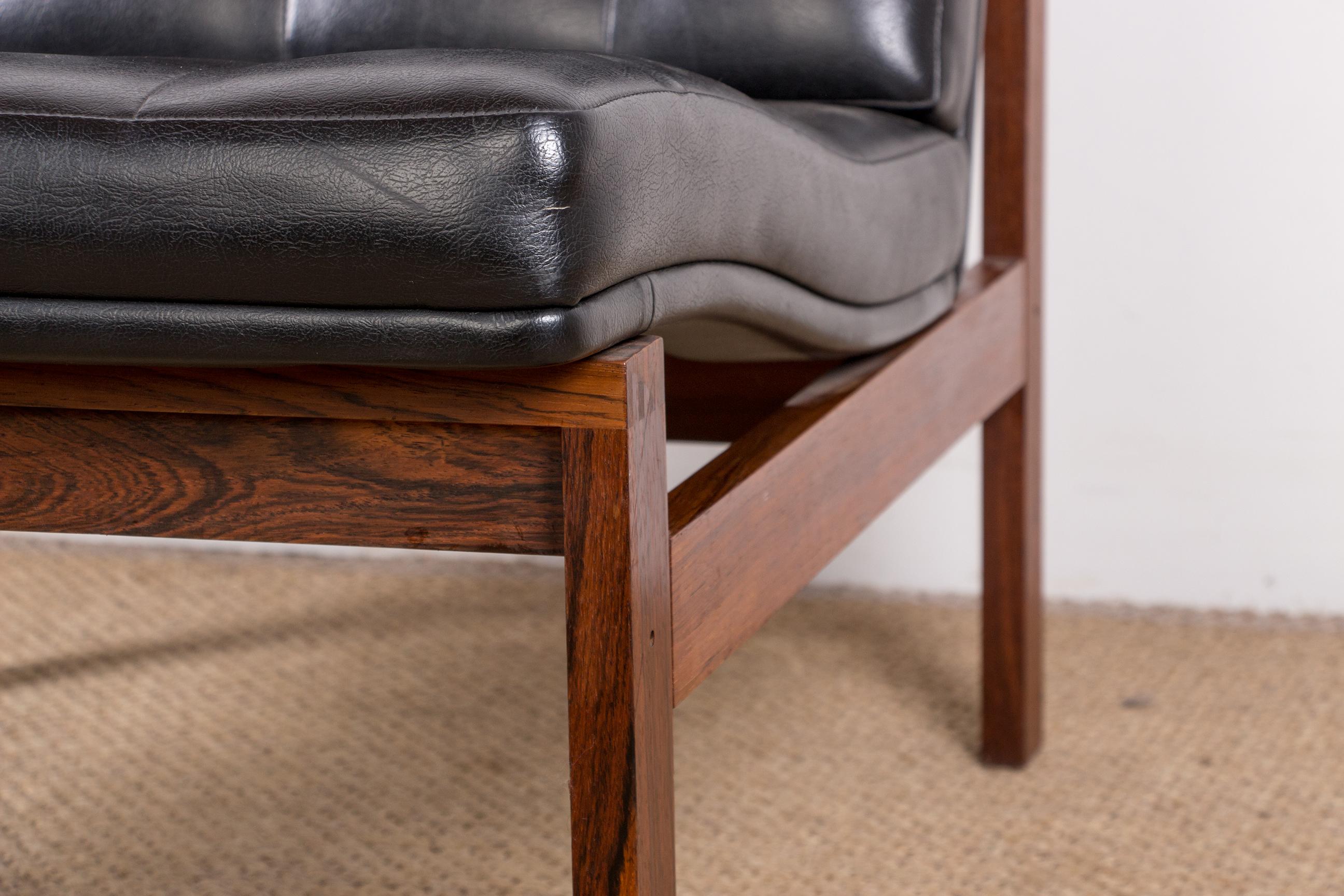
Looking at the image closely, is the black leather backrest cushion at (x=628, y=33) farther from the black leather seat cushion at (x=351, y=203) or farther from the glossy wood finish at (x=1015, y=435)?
the black leather seat cushion at (x=351, y=203)

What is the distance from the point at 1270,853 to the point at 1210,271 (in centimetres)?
68

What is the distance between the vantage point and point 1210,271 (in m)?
1.49

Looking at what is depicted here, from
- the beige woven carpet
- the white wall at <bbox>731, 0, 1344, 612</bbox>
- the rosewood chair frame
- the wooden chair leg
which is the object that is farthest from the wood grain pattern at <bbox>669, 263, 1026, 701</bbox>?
the white wall at <bbox>731, 0, 1344, 612</bbox>

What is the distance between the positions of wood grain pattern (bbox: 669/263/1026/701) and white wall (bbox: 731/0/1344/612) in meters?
0.52

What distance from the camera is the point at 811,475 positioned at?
74 cm

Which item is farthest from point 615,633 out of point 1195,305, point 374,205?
point 1195,305

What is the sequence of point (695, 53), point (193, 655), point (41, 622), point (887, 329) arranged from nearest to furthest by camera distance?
1. point (887, 329)
2. point (695, 53)
3. point (193, 655)
4. point (41, 622)

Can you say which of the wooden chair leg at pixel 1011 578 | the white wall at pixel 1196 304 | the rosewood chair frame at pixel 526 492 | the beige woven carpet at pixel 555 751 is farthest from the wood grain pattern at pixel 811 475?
the white wall at pixel 1196 304

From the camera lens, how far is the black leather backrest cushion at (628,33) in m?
0.95

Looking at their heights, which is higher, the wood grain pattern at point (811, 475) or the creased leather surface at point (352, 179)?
the creased leather surface at point (352, 179)

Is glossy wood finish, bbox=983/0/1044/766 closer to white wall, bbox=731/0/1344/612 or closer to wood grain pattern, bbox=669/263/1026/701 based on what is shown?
wood grain pattern, bbox=669/263/1026/701

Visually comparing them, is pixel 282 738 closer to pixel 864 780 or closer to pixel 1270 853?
pixel 864 780

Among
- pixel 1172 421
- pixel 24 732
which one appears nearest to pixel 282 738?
Result: pixel 24 732

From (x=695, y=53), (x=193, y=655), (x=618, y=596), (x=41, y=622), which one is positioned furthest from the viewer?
(x=41, y=622)
